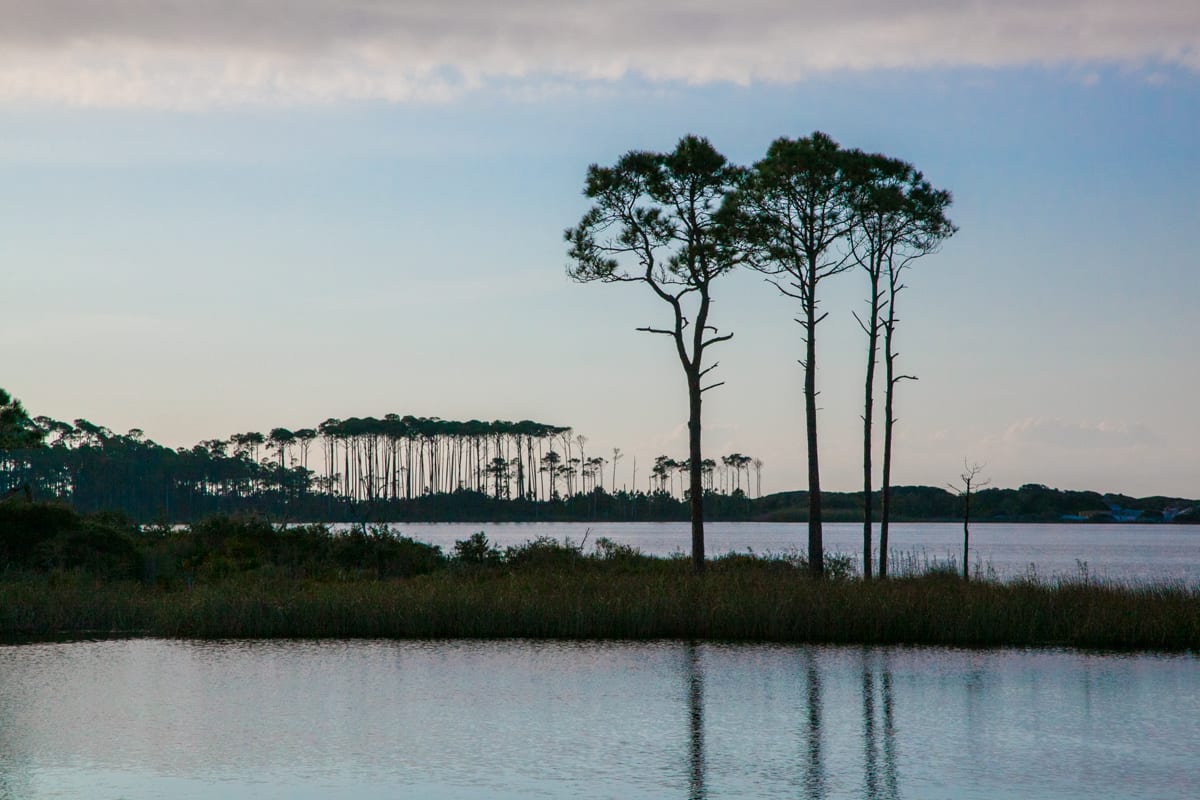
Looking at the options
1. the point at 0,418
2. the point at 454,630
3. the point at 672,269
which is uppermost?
the point at 672,269

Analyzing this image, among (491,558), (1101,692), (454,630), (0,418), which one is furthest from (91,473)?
(1101,692)

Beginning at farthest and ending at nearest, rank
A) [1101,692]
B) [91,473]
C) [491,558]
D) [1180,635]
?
[91,473] → [491,558] → [1180,635] → [1101,692]

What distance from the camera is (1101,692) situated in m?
14.7

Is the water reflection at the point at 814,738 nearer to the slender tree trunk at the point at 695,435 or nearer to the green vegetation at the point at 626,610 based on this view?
the green vegetation at the point at 626,610

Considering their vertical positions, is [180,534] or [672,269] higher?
[672,269]

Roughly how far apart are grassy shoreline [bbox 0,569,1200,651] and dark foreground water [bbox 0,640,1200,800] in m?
1.67

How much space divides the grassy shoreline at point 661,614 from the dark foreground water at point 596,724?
1.67 m

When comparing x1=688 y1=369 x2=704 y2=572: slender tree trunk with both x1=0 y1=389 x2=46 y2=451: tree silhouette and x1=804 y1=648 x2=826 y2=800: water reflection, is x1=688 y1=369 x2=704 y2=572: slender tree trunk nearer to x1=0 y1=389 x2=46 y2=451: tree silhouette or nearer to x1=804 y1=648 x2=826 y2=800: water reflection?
x1=804 y1=648 x2=826 y2=800: water reflection

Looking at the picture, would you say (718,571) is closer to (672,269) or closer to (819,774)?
(672,269)

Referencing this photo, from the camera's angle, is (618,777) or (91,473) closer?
(618,777)

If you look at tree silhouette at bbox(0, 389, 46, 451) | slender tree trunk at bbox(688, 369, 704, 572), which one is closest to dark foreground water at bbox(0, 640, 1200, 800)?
slender tree trunk at bbox(688, 369, 704, 572)

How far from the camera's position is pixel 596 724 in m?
12.6

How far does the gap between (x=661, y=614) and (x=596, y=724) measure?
844cm

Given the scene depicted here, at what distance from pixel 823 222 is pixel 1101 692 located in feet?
61.2
